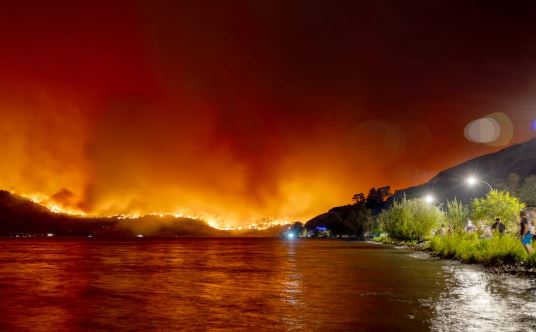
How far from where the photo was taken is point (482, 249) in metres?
47.1

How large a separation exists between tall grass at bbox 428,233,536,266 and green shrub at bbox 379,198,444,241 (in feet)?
87.3

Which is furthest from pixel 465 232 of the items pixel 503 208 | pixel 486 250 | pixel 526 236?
pixel 526 236

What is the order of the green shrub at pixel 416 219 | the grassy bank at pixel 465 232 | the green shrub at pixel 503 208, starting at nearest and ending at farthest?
the grassy bank at pixel 465 232 → the green shrub at pixel 503 208 → the green shrub at pixel 416 219

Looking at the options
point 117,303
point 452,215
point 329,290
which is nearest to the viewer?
point 117,303

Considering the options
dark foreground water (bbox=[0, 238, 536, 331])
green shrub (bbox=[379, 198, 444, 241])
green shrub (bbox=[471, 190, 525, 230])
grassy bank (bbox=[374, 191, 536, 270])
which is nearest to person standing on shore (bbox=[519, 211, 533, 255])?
grassy bank (bbox=[374, 191, 536, 270])

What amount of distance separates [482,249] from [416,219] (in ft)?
154

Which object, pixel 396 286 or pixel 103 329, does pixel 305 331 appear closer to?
pixel 103 329

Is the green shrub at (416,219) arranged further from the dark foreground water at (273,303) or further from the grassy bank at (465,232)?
the dark foreground water at (273,303)

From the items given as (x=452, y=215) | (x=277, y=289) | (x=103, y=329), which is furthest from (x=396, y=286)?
(x=452, y=215)

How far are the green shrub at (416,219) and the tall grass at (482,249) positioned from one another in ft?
87.3

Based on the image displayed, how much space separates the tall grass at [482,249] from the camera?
1540 inches

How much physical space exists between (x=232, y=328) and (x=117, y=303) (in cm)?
811

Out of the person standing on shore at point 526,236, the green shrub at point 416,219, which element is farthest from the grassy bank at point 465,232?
the person standing on shore at point 526,236

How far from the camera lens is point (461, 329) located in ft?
52.4
